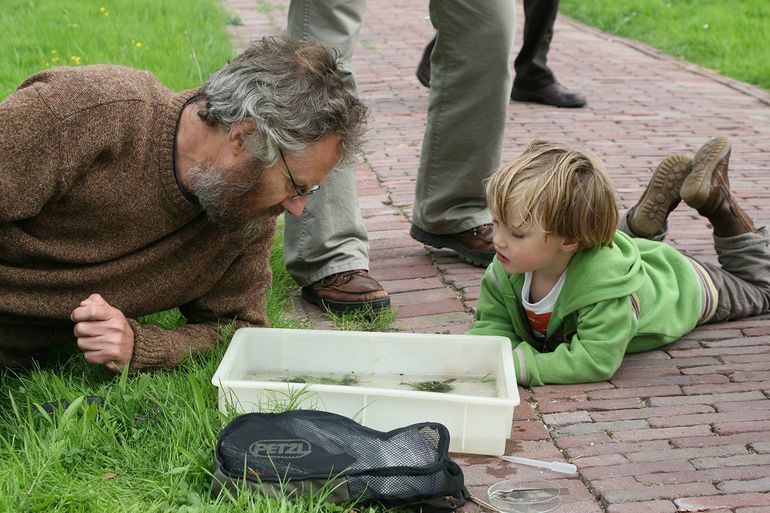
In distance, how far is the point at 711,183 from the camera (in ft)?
12.7

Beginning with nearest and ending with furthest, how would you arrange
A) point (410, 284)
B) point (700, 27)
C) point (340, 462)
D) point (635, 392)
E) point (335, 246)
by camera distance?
point (340, 462) < point (635, 392) < point (335, 246) < point (410, 284) < point (700, 27)

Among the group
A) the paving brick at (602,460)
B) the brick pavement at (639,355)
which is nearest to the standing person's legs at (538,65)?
the brick pavement at (639,355)

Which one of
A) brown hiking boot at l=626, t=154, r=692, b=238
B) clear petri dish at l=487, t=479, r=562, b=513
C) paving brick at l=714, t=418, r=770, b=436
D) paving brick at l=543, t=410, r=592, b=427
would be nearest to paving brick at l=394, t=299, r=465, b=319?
brown hiking boot at l=626, t=154, r=692, b=238

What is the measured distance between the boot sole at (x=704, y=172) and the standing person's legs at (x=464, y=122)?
80 cm

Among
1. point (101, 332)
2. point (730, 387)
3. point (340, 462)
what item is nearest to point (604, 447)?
point (730, 387)

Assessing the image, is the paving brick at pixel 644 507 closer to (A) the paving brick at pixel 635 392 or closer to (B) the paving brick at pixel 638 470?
(B) the paving brick at pixel 638 470

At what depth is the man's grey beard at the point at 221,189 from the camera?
2867mm

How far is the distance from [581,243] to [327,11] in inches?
48.7

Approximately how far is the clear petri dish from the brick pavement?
0.04 meters

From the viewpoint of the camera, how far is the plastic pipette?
9.39ft

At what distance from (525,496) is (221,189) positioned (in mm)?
1137

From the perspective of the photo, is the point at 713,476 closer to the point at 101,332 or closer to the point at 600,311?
the point at 600,311

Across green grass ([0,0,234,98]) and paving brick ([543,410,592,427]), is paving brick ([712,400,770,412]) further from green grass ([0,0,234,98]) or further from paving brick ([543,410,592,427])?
Answer: green grass ([0,0,234,98])

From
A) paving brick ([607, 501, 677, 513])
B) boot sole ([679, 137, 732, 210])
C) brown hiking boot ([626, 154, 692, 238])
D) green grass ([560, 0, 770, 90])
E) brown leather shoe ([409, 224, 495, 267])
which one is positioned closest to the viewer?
paving brick ([607, 501, 677, 513])
